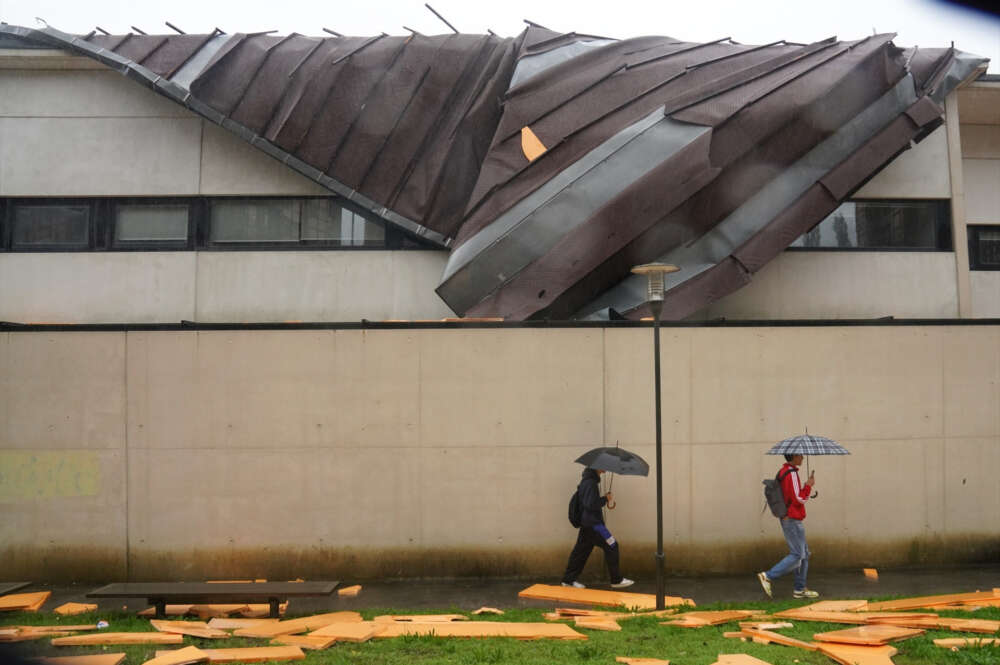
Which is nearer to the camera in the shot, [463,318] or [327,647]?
[327,647]

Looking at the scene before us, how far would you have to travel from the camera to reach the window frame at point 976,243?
18266 mm

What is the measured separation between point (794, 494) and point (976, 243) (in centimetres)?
933

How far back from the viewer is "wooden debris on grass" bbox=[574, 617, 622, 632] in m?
10.0

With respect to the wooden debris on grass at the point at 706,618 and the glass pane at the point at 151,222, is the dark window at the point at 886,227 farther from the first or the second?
the glass pane at the point at 151,222

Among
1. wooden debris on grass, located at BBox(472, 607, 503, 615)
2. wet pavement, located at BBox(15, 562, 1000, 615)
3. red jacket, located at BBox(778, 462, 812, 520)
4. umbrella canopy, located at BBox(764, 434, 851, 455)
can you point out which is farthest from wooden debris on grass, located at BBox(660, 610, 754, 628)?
umbrella canopy, located at BBox(764, 434, 851, 455)

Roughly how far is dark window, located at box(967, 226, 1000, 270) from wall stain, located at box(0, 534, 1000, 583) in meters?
8.66

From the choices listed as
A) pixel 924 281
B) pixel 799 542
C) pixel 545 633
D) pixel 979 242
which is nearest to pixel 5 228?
pixel 545 633

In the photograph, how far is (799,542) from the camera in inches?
473

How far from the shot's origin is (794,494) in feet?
39.7

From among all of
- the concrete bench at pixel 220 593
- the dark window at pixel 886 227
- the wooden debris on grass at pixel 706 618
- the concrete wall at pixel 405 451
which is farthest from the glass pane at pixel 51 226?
the dark window at pixel 886 227

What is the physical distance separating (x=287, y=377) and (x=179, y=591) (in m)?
3.76

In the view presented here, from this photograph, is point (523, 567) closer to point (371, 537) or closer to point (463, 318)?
point (371, 537)

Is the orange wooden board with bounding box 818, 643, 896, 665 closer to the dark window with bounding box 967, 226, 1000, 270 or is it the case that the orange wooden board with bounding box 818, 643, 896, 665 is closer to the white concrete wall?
the white concrete wall

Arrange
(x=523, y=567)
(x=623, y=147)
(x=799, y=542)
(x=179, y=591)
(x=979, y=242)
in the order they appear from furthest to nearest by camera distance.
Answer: (x=979, y=242)
(x=623, y=147)
(x=523, y=567)
(x=799, y=542)
(x=179, y=591)
